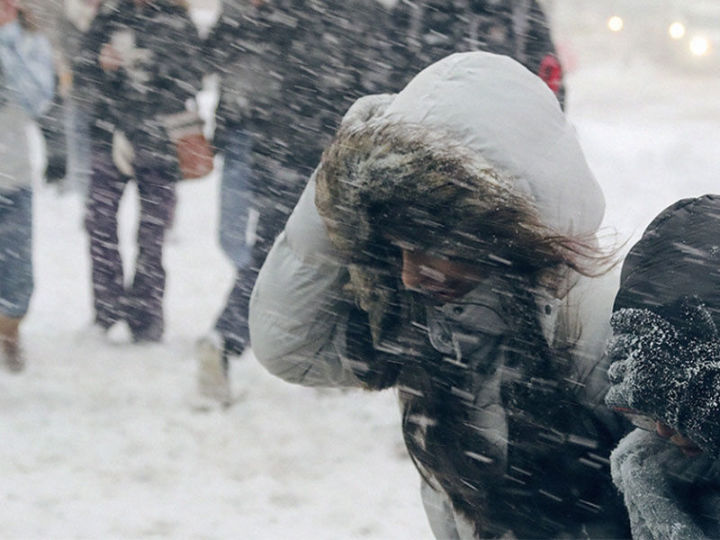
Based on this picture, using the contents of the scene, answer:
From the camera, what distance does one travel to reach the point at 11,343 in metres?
4.46

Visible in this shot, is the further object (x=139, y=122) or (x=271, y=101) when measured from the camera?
(x=139, y=122)

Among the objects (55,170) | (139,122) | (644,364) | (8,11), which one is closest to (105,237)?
(139,122)

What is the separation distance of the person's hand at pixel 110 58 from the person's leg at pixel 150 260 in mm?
517

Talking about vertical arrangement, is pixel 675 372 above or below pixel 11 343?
above

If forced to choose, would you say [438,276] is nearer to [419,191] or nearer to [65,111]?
[419,191]

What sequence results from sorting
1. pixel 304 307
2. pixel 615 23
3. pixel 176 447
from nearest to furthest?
pixel 304 307, pixel 176 447, pixel 615 23

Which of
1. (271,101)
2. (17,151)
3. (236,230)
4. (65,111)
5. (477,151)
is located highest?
(477,151)

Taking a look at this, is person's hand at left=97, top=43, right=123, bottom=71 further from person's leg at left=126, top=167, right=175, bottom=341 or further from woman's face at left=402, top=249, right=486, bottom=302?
woman's face at left=402, top=249, right=486, bottom=302

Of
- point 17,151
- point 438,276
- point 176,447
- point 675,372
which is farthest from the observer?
point 17,151

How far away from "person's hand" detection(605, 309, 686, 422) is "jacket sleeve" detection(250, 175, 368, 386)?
64cm

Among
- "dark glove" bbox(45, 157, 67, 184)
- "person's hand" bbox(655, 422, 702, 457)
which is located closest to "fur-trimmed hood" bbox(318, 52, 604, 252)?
"person's hand" bbox(655, 422, 702, 457)

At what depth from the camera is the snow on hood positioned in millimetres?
1548

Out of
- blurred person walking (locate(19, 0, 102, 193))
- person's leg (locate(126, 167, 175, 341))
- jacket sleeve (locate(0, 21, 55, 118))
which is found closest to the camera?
jacket sleeve (locate(0, 21, 55, 118))

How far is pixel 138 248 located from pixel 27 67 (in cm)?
107
